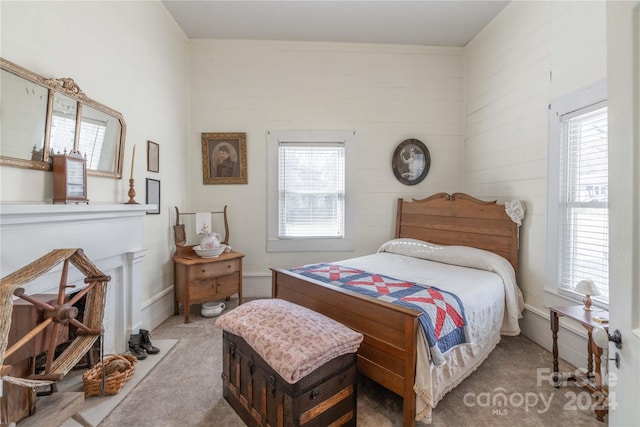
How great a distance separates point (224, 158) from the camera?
149 inches

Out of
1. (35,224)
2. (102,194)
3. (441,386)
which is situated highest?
(102,194)

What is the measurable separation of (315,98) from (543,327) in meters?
3.52

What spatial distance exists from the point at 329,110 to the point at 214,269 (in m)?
2.46

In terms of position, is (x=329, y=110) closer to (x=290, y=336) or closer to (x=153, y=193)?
(x=153, y=193)

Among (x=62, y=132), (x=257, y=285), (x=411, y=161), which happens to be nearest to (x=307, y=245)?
(x=257, y=285)

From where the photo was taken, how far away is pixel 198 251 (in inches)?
127

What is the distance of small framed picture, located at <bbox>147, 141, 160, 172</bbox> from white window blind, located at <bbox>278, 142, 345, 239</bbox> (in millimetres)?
1405

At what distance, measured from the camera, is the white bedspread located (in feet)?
5.26

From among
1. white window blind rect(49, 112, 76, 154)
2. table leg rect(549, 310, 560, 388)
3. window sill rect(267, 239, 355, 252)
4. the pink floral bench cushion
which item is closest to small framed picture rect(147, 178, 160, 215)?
white window blind rect(49, 112, 76, 154)

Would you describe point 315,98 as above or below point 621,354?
above

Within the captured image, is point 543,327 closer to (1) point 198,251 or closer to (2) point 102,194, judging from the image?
(1) point 198,251

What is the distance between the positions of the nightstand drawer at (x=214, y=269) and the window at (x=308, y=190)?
606 millimetres

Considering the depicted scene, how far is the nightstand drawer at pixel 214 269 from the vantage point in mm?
3082

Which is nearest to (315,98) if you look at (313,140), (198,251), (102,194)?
(313,140)
